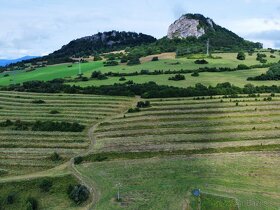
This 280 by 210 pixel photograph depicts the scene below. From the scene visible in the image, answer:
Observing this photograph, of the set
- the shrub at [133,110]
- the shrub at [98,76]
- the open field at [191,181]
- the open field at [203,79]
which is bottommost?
the open field at [191,181]

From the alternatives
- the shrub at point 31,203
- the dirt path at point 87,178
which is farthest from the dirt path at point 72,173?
the shrub at point 31,203

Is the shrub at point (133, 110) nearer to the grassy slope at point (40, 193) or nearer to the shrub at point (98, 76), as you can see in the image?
the grassy slope at point (40, 193)

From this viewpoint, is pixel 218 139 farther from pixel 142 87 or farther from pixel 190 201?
pixel 142 87

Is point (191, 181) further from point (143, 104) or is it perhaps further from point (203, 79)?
point (203, 79)

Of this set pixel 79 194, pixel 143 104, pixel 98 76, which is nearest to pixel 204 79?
pixel 143 104

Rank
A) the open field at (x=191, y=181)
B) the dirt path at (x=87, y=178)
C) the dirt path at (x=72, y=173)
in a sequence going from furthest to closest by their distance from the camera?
the dirt path at (x=72, y=173) → the dirt path at (x=87, y=178) → the open field at (x=191, y=181)

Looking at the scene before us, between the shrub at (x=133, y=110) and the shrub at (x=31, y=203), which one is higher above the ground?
the shrub at (x=133, y=110)

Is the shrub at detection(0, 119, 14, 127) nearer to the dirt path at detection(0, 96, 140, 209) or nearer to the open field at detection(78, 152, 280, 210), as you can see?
the dirt path at detection(0, 96, 140, 209)

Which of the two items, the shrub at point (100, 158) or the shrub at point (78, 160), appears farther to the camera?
the shrub at point (100, 158)
